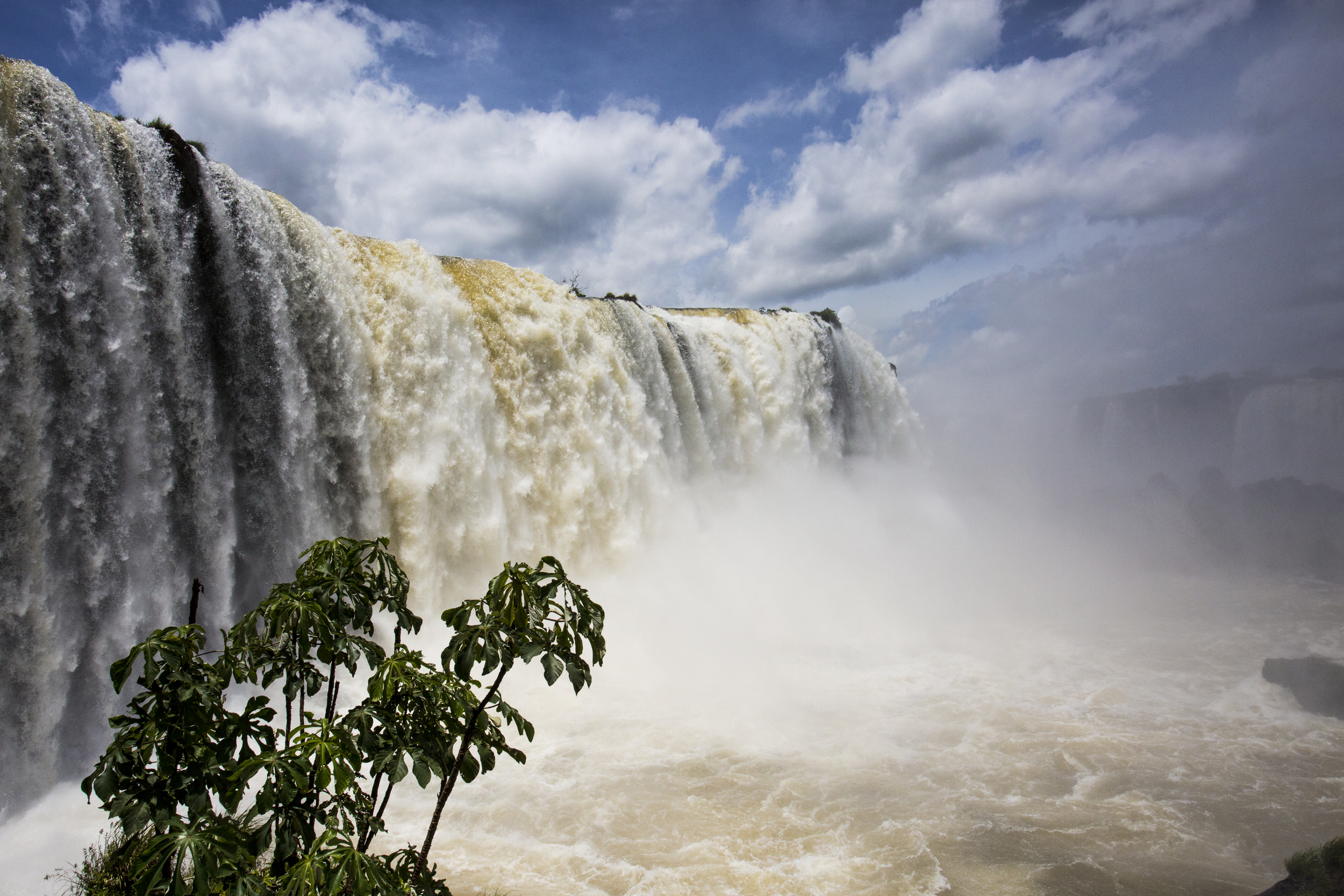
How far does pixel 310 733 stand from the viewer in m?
2.05

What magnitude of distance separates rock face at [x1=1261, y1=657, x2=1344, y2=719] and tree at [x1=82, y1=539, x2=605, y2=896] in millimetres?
11754

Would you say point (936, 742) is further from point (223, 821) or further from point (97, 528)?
point (97, 528)

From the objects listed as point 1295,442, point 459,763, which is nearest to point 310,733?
point 459,763

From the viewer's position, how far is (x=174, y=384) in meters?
7.78

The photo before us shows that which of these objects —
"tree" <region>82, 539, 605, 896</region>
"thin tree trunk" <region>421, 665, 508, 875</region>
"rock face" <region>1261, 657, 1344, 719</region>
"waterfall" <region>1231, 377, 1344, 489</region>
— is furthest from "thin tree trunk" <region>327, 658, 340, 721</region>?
"waterfall" <region>1231, 377, 1344, 489</region>

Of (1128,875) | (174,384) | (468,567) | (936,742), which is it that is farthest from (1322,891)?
(174,384)

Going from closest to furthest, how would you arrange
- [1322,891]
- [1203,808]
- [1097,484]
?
[1322,891] < [1203,808] < [1097,484]

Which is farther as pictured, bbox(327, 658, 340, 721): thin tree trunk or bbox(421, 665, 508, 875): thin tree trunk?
bbox(421, 665, 508, 875): thin tree trunk

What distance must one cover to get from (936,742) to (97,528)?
29.9 ft

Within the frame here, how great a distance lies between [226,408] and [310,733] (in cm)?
781

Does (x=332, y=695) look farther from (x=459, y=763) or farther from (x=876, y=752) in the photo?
(x=876, y=752)

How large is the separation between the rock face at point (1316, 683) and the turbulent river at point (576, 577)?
0.94ft

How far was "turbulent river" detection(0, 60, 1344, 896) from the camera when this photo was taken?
6285mm

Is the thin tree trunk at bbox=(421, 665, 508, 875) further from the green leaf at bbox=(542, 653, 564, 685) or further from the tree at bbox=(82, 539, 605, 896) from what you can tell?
the green leaf at bbox=(542, 653, 564, 685)
